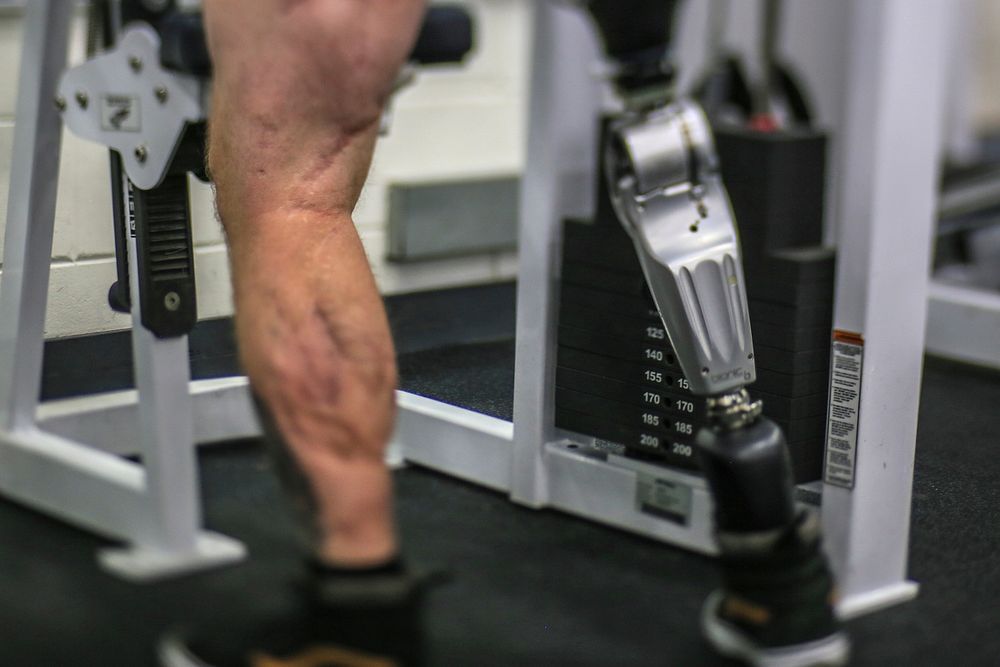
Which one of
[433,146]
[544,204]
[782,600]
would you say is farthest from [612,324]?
[433,146]

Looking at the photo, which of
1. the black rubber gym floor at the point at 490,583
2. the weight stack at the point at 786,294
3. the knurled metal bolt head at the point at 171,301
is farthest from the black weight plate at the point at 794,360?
the knurled metal bolt head at the point at 171,301

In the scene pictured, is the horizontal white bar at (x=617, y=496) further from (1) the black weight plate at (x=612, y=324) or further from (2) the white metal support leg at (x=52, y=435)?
(2) the white metal support leg at (x=52, y=435)

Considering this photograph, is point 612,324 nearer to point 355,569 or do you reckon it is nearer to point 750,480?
point 750,480

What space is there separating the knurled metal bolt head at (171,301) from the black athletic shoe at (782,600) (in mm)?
547

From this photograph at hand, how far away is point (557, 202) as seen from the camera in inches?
54.4

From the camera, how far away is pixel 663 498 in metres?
1.33

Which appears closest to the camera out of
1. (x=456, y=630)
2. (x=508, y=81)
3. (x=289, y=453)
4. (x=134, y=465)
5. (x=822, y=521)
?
(x=289, y=453)

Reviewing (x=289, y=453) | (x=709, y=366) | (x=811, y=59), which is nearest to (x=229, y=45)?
(x=289, y=453)

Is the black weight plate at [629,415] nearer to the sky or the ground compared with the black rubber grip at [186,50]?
nearer to the ground

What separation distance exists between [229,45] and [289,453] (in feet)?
1.06

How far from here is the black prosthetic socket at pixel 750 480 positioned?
1031mm

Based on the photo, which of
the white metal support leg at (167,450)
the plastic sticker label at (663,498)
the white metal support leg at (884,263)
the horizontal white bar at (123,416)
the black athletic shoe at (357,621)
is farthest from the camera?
the horizontal white bar at (123,416)

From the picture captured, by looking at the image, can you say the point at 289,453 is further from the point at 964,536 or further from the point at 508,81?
the point at 508,81

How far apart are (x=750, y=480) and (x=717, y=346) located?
118mm
